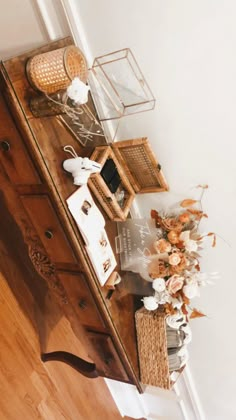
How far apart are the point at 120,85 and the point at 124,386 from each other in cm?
196

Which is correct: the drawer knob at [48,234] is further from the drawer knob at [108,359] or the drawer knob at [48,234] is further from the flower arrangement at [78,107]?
the drawer knob at [108,359]

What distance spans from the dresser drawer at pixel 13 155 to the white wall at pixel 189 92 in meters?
0.63

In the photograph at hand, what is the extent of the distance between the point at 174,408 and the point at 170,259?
139 cm

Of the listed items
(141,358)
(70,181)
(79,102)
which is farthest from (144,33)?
(141,358)

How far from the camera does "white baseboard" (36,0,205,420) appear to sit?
143cm

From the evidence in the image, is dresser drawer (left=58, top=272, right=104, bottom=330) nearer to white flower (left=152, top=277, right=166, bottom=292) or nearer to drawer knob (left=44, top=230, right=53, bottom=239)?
drawer knob (left=44, top=230, right=53, bottom=239)

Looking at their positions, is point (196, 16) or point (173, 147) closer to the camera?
point (196, 16)

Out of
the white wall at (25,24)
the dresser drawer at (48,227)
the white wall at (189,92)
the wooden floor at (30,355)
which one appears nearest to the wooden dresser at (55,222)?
the dresser drawer at (48,227)

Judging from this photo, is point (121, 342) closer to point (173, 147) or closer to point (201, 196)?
point (201, 196)

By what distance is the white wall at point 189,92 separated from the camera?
126cm

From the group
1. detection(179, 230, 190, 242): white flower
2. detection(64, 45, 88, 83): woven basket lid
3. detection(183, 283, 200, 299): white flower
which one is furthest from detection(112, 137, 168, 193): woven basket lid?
detection(183, 283, 200, 299): white flower

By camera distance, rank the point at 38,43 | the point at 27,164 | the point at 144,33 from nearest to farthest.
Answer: the point at 27,164 → the point at 144,33 → the point at 38,43

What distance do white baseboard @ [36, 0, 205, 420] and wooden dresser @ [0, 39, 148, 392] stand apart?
9cm

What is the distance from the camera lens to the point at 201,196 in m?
1.57
